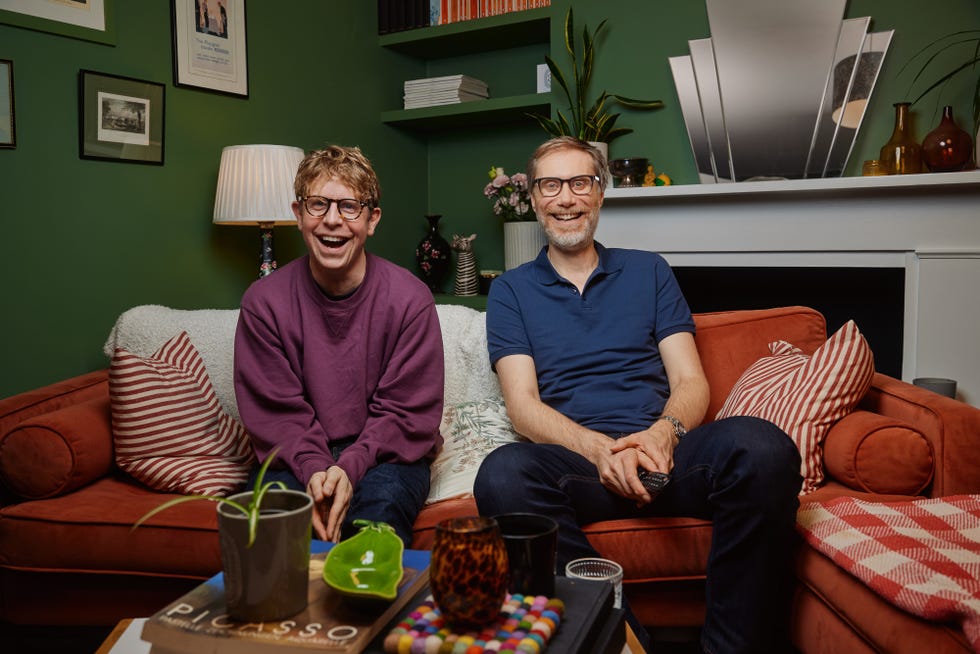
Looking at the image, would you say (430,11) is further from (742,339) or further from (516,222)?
(742,339)

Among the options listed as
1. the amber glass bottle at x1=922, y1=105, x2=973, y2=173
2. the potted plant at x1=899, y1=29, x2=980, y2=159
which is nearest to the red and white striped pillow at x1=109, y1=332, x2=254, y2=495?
the amber glass bottle at x1=922, y1=105, x2=973, y2=173

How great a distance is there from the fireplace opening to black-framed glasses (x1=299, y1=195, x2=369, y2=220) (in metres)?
1.93

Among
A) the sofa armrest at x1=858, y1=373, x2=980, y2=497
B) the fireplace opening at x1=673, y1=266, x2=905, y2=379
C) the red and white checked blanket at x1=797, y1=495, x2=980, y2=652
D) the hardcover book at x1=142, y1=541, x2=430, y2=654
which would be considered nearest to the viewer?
the hardcover book at x1=142, y1=541, x2=430, y2=654

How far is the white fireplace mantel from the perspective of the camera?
105 inches

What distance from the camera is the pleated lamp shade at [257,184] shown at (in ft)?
8.45

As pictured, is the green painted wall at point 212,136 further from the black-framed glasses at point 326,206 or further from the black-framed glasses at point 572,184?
the black-framed glasses at point 572,184

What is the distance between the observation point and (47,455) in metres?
1.62

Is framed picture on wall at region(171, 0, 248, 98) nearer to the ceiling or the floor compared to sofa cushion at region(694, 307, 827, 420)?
nearer to the ceiling

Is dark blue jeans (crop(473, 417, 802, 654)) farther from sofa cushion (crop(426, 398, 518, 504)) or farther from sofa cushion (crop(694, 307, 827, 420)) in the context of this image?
sofa cushion (crop(694, 307, 827, 420))

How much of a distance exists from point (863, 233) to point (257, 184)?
2211mm

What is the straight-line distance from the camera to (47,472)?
1.62 m

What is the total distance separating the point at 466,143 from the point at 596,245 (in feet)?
7.49

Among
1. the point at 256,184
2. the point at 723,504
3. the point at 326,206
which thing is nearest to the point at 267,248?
the point at 256,184

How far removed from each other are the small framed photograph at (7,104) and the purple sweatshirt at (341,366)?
115cm
